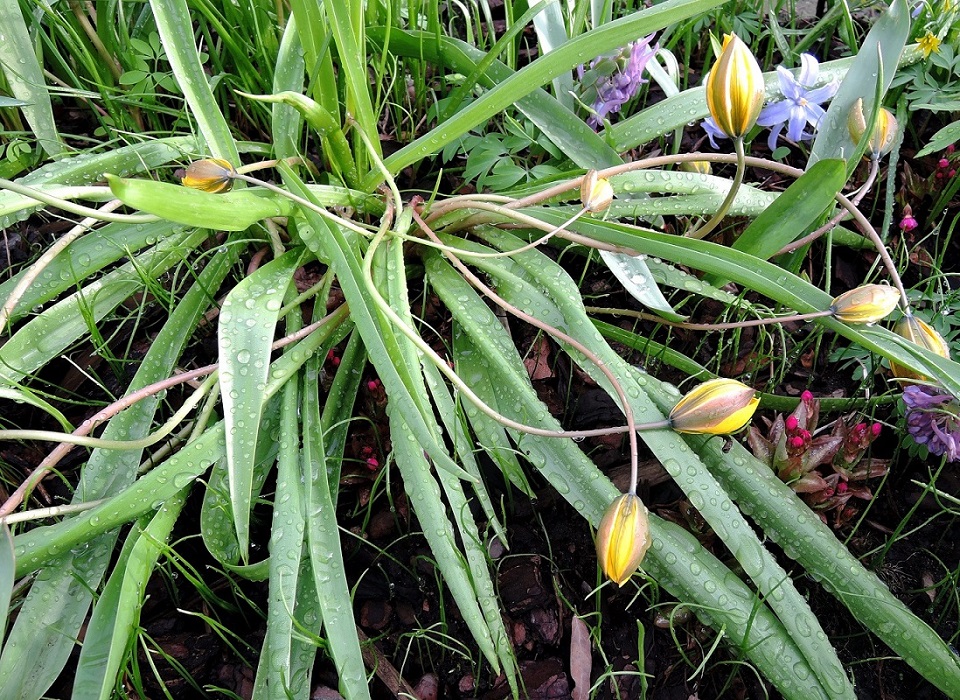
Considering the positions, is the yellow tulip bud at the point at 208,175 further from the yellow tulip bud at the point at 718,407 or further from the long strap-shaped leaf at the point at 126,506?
the yellow tulip bud at the point at 718,407

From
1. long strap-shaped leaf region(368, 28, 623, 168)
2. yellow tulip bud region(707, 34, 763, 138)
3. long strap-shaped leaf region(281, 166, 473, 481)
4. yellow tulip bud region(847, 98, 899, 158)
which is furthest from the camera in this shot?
long strap-shaped leaf region(368, 28, 623, 168)

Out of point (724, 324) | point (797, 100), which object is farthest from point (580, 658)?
point (797, 100)

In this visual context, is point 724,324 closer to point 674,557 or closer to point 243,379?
point 674,557

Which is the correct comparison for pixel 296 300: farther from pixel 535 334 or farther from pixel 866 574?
pixel 866 574

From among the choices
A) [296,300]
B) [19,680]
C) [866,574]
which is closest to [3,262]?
[296,300]

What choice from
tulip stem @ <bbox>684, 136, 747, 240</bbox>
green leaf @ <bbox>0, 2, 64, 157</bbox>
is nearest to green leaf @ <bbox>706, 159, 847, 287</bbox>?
tulip stem @ <bbox>684, 136, 747, 240</bbox>

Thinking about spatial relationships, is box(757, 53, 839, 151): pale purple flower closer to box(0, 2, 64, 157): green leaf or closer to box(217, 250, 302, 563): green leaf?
box(217, 250, 302, 563): green leaf

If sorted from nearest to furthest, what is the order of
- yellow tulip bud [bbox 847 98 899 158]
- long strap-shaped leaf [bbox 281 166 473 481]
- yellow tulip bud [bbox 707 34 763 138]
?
long strap-shaped leaf [bbox 281 166 473 481]
yellow tulip bud [bbox 707 34 763 138]
yellow tulip bud [bbox 847 98 899 158]
